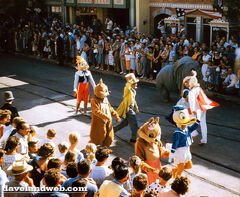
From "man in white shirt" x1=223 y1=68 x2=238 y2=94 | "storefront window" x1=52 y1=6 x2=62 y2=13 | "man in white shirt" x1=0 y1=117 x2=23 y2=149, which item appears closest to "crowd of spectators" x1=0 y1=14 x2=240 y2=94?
"man in white shirt" x1=223 y1=68 x2=238 y2=94

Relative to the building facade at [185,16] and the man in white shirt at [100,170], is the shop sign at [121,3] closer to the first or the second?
the building facade at [185,16]

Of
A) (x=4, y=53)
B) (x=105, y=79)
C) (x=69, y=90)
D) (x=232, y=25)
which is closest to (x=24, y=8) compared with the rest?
(x=69, y=90)

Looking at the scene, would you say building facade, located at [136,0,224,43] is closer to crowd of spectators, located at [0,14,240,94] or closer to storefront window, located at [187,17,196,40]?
storefront window, located at [187,17,196,40]

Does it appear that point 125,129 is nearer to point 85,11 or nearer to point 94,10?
point 94,10

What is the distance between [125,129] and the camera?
11305 millimetres

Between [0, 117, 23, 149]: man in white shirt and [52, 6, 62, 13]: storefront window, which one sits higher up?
[52, 6, 62, 13]: storefront window

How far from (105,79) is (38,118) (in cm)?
600

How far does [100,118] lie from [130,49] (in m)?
8.88

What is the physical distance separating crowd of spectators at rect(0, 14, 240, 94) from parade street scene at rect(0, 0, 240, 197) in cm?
5

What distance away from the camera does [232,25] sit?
56.9 feet

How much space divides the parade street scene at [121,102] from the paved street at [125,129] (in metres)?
0.04

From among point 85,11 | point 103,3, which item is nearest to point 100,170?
point 103,3

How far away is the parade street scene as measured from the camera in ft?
19.2

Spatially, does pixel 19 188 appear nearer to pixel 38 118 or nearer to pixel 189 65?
pixel 38 118
